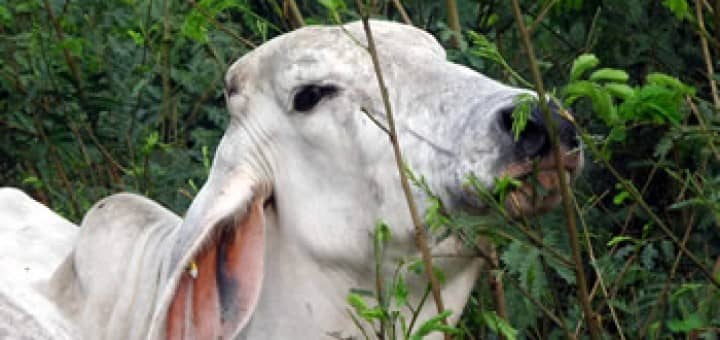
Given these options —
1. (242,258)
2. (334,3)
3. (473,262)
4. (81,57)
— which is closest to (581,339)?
(473,262)

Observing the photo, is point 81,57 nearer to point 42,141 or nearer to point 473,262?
point 42,141

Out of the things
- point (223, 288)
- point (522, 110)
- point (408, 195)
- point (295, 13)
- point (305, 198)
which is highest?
point (522, 110)

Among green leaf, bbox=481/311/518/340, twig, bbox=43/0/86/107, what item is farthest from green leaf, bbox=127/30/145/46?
green leaf, bbox=481/311/518/340

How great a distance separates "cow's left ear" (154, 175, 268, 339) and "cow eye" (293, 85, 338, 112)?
24 cm

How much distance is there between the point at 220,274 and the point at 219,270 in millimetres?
10

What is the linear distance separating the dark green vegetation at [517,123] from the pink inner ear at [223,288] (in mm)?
302

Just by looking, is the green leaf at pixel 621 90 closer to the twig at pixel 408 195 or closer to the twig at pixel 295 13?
the twig at pixel 408 195

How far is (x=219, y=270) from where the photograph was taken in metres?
4.22

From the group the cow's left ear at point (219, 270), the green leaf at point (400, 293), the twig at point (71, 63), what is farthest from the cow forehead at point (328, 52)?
the twig at point (71, 63)

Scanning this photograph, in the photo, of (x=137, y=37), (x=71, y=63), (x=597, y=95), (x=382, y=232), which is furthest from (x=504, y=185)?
(x=71, y=63)

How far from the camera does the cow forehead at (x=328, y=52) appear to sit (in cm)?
417

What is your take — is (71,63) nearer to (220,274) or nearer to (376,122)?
(220,274)

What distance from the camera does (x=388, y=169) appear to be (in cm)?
407

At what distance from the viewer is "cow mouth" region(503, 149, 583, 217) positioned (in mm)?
3732
